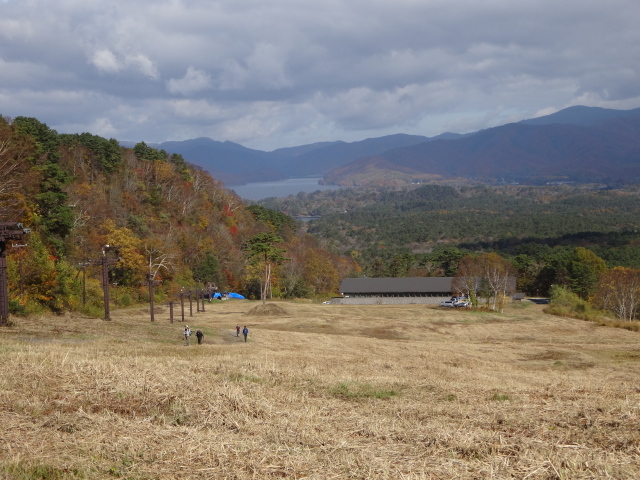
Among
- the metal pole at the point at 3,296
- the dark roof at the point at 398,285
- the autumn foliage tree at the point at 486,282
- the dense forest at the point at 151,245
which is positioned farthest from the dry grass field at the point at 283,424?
the dark roof at the point at 398,285

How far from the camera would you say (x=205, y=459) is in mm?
7934

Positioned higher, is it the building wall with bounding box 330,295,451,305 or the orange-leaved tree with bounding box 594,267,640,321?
the orange-leaved tree with bounding box 594,267,640,321

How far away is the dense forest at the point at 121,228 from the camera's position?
A: 141 feet

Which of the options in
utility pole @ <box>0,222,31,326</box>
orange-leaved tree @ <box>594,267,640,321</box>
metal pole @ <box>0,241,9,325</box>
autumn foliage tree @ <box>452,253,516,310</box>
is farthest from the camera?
autumn foliage tree @ <box>452,253,516,310</box>

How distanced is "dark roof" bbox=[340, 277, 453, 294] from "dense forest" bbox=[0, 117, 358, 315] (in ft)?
16.3

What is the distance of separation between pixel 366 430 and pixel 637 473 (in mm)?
4328

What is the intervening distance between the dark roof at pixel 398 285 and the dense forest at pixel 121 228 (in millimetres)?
4983

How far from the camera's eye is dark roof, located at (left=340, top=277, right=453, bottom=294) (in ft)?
274

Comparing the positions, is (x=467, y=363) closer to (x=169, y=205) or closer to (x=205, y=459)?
(x=205, y=459)

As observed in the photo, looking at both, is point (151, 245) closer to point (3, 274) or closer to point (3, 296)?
point (3, 274)

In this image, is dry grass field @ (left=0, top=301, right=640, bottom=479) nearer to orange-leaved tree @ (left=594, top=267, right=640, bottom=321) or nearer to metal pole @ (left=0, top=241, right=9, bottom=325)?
metal pole @ (left=0, top=241, right=9, bottom=325)

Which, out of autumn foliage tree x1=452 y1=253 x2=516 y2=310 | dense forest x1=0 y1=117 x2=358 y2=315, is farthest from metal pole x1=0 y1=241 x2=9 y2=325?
autumn foliage tree x1=452 y1=253 x2=516 y2=310

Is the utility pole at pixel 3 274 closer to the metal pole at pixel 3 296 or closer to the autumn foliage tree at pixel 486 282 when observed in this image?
the metal pole at pixel 3 296

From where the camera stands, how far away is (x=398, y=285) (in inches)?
3381
